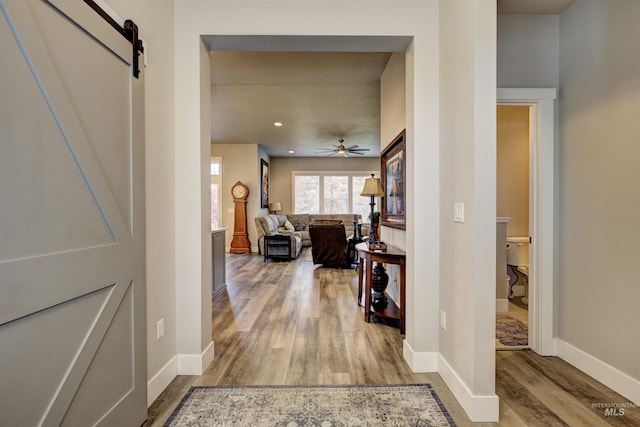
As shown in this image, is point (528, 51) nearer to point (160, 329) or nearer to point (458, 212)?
point (458, 212)

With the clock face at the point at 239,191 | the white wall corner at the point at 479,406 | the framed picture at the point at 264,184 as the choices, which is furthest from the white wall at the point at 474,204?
the framed picture at the point at 264,184

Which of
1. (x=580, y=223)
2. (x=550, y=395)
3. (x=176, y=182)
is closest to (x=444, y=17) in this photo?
(x=580, y=223)

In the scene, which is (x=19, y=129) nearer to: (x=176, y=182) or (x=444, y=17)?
(x=176, y=182)

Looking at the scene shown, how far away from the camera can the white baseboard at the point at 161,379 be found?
176cm

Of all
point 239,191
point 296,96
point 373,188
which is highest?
point 296,96

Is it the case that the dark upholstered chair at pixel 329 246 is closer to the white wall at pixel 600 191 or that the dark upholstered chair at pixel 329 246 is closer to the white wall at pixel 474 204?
the white wall at pixel 600 191

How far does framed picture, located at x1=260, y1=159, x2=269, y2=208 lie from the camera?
8.51m

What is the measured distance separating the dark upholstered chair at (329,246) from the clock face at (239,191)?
9.38ft

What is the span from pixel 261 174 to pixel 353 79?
4991mm

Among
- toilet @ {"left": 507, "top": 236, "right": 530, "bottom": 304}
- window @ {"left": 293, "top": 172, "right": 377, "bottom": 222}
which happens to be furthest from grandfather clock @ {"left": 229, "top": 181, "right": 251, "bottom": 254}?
toilet @ {"left": 507, "top": 236, "right": 530, "bottom": 304}

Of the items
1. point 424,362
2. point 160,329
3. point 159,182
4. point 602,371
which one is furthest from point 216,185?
point 602,371

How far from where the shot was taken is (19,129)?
979 millimetres

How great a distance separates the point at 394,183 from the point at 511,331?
1.79 metres

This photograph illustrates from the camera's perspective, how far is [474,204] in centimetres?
161
